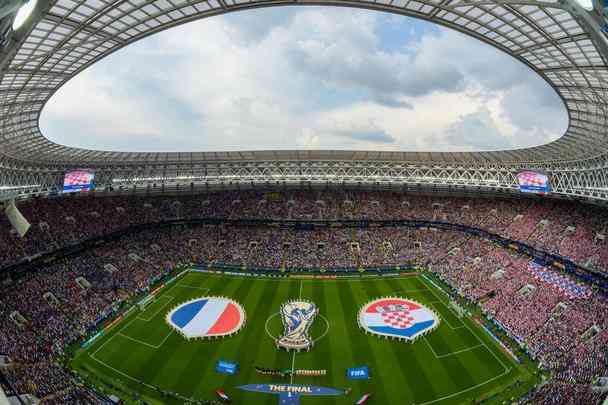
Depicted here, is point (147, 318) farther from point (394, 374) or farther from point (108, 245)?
point (394, 374)

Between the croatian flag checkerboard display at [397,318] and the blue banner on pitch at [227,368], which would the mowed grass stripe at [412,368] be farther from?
the blue banner on pitch at [227,368]

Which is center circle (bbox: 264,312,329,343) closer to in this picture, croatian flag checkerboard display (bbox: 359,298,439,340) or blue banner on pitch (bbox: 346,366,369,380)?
croatian flag checkerboard display (bbox: 359,298,439,340)

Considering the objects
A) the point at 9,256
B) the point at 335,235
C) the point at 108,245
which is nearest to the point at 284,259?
the point at 335,235

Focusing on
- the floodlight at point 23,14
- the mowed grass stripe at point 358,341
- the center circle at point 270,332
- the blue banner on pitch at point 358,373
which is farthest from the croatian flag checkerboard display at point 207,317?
the floodlight at point 23,14

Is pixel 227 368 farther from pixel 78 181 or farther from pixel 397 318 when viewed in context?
pixel 78 181

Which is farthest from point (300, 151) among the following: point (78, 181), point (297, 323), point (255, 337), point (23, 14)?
point (23, 14)
